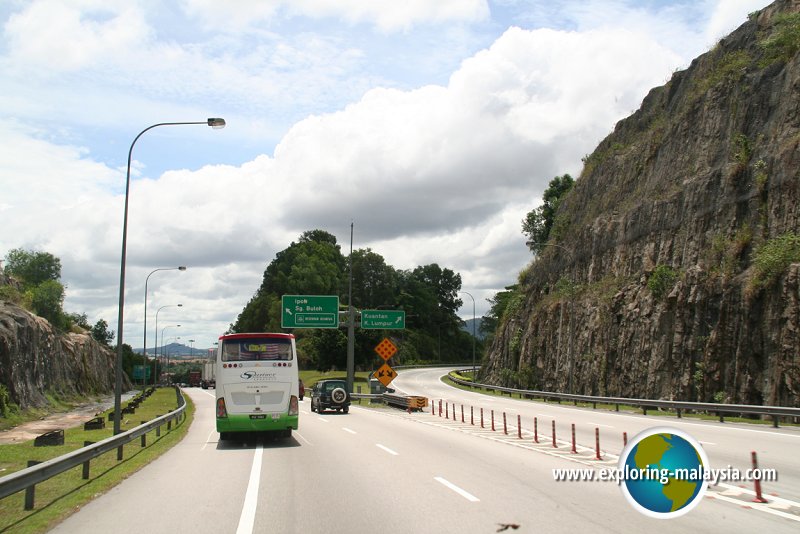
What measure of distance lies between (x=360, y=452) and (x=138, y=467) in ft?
16.8

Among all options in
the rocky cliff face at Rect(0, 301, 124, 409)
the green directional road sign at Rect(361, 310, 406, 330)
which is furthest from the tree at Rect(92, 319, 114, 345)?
the green directional road sign at Rect(361, 310, 406, 330)

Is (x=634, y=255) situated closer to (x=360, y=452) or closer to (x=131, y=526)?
(x=360, y=452)

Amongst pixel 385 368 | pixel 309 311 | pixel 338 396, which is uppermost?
pixel 309 311

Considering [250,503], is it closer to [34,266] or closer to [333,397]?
[333,397]

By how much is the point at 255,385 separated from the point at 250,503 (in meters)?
9.85

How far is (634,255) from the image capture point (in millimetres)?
47156

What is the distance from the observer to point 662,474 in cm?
1030

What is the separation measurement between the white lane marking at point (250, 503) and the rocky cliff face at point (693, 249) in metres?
22.2

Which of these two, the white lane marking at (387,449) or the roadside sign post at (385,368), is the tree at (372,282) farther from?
the white lane marking at (387,449)

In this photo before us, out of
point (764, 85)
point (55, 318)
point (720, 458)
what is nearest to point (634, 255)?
point (764, 85)

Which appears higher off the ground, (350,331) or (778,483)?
(350,331)

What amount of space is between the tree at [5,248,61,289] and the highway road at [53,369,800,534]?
4506 inches

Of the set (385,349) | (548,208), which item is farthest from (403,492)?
(548,208)

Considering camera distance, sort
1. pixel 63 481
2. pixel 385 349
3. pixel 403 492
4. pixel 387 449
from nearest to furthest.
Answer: pixel 403 492 → pixel 63 481 → pixel 387 449 → pixel 385 349
